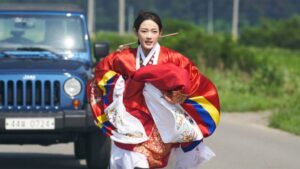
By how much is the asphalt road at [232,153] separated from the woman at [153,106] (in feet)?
16.8

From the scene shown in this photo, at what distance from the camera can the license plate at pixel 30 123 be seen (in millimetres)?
11250

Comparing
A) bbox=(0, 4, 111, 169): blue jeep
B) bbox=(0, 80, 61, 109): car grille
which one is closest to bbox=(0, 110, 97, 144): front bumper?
bbox=(0, 4, 111, 169): blue jeep

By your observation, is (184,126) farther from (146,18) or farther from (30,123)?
(30,123)

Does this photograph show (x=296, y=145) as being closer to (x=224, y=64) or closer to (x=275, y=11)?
(x=224, y=64)

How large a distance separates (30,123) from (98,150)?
79 centimetres

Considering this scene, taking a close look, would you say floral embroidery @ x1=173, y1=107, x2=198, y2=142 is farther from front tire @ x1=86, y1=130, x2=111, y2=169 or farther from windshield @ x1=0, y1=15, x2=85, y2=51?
windshield @ x1=0, y1=15, x2=85, y2=51

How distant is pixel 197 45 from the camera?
38.3 meters

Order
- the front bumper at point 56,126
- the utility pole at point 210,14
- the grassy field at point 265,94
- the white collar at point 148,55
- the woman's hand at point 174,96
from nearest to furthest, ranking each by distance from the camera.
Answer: the woman's hand at point 174,96, the white collar at point 148,55, the front bumper at point 56,126, the grassy field at point 265,94, the utility pole at point 210,14

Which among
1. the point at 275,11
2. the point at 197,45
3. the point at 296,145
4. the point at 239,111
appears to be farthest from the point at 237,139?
the point at 275,11

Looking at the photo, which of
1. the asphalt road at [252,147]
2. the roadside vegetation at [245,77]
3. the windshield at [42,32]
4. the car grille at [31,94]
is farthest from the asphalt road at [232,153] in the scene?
the windshield at [42,32]

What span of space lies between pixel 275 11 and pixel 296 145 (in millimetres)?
123353

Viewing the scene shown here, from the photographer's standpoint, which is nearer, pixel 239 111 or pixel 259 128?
pixel 259 128

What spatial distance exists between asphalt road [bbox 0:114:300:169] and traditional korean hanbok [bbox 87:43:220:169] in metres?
5.10

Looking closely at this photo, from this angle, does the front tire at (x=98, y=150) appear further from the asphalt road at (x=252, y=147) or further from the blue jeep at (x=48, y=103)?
the asphalt road at (x=252, y=147)
